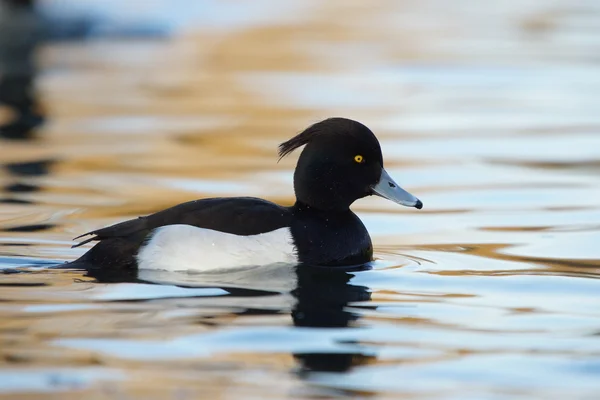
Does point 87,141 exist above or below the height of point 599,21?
below

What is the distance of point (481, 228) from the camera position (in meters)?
7.78

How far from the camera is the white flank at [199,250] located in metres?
6.19

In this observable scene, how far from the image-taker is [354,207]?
864 centimetres

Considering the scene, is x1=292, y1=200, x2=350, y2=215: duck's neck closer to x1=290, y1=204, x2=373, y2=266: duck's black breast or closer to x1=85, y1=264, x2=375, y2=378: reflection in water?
x1=290, y1=204, x2=373, y2=266: duck's black breast

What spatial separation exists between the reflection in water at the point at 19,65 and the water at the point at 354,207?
269mm

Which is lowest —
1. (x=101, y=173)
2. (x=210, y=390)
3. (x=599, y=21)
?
(x=210, y=390)

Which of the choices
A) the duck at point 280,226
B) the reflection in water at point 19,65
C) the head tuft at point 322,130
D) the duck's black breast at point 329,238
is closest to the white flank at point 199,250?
the duck at point 280,226

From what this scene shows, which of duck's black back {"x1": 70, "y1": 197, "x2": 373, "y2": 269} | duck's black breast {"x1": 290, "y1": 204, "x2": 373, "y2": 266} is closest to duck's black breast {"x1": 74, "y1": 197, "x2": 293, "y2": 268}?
duck's black back {"x1": 70, "y1": 197, "x2": 373, "y2": 269}

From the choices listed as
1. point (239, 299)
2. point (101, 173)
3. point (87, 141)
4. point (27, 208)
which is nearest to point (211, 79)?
point (87, 141)

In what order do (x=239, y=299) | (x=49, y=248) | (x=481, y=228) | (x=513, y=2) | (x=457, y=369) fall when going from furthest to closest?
(x=513, y=2)
(x=481, y=228)
(x=49, y=248)
(x=239, y=299)
(x=457, y=369)

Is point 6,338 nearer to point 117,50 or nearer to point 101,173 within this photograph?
point 101,173

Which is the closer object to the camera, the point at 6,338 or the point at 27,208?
the point at 6,338

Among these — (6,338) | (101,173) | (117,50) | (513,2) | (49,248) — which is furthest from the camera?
(513,2)

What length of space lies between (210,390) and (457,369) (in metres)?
0.92
